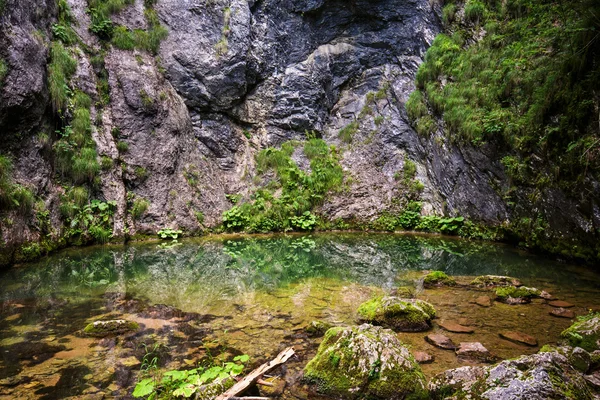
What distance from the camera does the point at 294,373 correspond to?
3367 millimetres

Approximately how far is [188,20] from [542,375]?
61.1 feet

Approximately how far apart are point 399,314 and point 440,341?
622 mm

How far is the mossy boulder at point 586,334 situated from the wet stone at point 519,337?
322mm

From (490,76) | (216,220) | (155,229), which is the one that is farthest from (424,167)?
(155,229)

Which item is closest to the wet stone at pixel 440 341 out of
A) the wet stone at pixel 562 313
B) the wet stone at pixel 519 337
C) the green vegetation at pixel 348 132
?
the wet stone at pixel 519 337

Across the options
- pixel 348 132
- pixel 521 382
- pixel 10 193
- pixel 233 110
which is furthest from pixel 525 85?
pixel 10 193

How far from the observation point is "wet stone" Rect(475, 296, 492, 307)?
5.35 metres

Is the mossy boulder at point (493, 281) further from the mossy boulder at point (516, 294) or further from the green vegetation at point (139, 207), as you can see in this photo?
the green vegetation at point (139, 207)

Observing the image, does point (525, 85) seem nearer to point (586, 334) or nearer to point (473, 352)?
point (586, 334)

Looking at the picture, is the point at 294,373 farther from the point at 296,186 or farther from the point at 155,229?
the point at 296,186

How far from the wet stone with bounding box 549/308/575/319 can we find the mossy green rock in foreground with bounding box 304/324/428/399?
9.93ft

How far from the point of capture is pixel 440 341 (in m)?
4.01

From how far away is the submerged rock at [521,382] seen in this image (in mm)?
2277

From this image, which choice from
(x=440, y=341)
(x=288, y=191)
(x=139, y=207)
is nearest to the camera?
(x=440, y=341)
